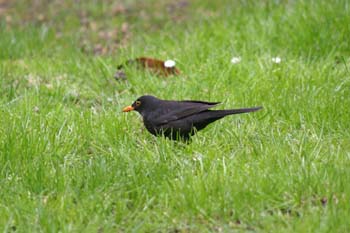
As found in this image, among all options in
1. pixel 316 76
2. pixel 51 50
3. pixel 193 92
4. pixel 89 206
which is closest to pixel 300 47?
pixel 316 76

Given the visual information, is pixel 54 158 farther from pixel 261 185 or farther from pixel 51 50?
pixel 51 50

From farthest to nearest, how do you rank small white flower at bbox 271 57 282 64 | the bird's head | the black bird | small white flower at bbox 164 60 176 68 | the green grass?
small white flower at bbox 164 60 176 68 < small white flower at bbox 271 57 282 64 < the bird's head < the black bird < the green grass

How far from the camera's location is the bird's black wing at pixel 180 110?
520 centimetres

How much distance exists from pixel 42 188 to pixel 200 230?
1009mm

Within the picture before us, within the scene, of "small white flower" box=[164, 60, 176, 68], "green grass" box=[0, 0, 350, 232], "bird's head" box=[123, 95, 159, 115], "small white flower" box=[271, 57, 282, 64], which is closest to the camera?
"green grass" box=[0, 0, 350, 232]

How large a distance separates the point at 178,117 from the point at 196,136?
0.62 feet

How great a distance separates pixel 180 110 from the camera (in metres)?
5.28

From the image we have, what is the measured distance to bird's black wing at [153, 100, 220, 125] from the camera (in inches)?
205

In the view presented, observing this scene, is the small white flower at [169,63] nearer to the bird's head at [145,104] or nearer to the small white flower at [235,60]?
the small white flower at [235,60]

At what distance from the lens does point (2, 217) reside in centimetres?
405

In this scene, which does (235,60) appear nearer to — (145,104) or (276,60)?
(276,60)

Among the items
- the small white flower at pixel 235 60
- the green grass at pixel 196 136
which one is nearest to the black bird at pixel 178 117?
the green grass at pixel 196 136

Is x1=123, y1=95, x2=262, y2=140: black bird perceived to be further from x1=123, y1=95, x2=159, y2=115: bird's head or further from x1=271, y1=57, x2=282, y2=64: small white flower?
x1=271, y1=57, x2=282, y2=64: small white flower

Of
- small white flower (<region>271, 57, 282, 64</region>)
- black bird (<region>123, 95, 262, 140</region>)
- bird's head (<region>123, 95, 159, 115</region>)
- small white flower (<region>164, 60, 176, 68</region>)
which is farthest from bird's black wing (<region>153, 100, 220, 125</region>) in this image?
small white flower (<region>271, 57, 282, 64</region>)
